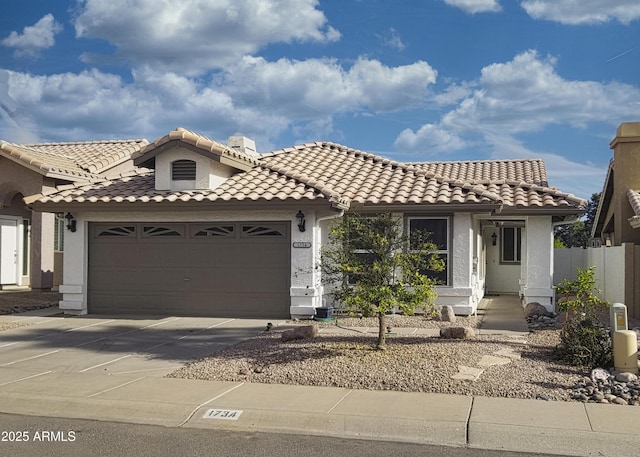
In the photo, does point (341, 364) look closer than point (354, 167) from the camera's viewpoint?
Yes

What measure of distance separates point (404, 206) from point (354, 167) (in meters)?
3.47

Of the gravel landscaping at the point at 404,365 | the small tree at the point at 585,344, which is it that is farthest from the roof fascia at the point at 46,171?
the small tree at the point at 585,344

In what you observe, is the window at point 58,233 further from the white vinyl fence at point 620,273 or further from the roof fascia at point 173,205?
the white vinyl fence at point 620,273

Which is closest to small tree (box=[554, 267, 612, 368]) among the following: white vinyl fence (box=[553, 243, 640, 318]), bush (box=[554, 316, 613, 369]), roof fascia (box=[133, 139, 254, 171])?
bush (box=[554, 316, 613, 369])

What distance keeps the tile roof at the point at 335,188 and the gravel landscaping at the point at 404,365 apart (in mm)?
4043

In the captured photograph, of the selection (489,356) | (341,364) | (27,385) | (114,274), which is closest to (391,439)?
(341,364)

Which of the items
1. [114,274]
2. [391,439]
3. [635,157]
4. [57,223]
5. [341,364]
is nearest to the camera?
[391,439]

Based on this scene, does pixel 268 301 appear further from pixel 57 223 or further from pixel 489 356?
pixel 57 223

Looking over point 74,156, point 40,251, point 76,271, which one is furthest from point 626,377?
point 74,156

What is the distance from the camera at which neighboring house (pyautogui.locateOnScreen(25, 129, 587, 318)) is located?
15023 mm

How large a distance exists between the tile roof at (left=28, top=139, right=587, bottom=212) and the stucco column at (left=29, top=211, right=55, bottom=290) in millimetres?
4172

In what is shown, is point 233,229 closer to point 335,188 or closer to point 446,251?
point 335,188

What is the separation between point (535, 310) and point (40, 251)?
47.4 ft

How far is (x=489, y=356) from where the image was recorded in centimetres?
1025
